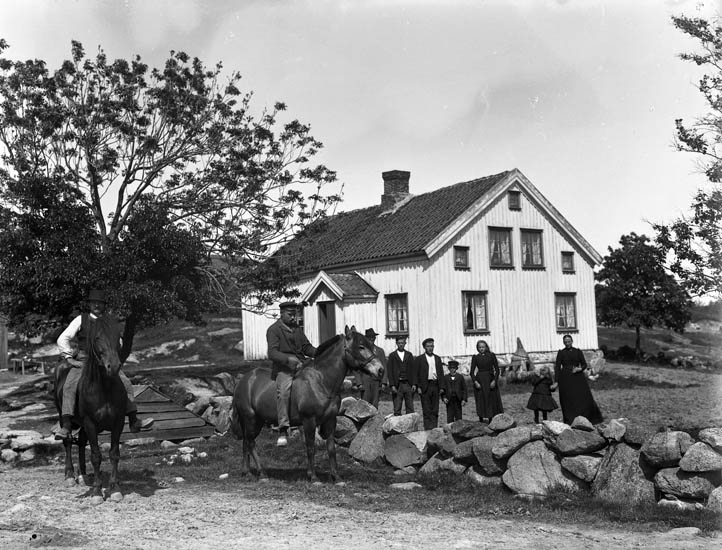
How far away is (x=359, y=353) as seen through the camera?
11.0 meters

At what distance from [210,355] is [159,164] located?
20.0 m

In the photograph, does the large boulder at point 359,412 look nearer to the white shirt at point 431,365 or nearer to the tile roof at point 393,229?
the white shirt at point 431,365

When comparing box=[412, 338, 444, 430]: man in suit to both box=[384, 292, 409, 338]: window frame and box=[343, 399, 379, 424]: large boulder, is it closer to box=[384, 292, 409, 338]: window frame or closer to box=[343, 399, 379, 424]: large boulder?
box=[343, 399, 379, 424]: large boulder

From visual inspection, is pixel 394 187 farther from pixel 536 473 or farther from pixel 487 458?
pixel 536 473

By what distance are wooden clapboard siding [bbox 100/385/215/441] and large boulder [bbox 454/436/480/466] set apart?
7.33 meters

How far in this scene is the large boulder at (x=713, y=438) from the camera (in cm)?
850

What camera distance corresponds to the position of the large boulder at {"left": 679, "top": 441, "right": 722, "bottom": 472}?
27.5 feet

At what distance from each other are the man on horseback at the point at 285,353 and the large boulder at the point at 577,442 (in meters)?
3.82

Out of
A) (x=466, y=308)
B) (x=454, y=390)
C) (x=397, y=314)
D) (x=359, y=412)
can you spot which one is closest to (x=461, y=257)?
(x=466, y=308)

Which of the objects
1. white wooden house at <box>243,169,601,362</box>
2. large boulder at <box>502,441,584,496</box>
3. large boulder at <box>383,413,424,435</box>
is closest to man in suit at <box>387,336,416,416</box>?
large boulder at <box>383,413,424,435</box>

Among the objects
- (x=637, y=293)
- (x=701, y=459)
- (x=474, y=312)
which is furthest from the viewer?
(x=637, y=293)

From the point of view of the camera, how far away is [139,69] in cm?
2288

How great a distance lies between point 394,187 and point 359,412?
2159 cm

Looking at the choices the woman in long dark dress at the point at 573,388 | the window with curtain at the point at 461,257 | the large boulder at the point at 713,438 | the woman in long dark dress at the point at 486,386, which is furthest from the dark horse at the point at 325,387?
the window with curtain at the point at 461,257
